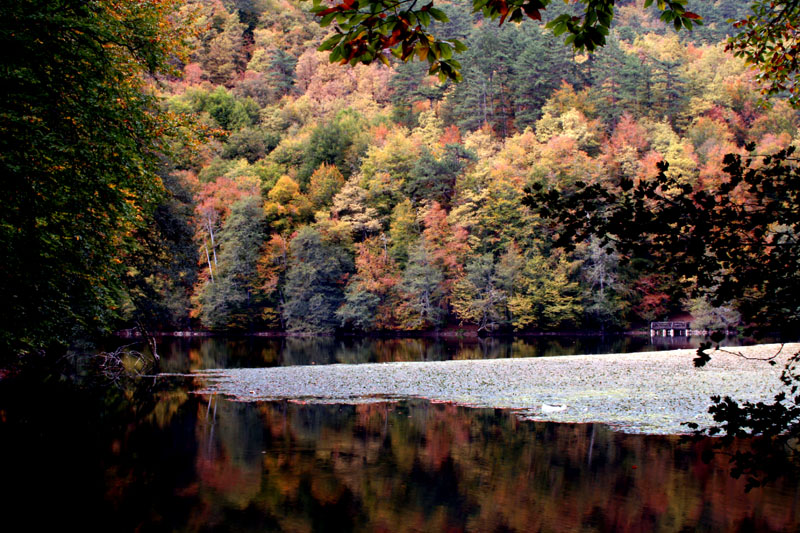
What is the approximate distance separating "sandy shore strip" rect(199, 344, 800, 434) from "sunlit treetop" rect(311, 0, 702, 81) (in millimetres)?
11454

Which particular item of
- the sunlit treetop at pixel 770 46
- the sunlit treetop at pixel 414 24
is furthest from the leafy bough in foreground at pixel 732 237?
the sunlit treetop at pixel 770 46

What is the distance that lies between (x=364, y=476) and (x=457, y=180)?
170ft

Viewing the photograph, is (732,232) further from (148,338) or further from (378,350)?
(378,350)

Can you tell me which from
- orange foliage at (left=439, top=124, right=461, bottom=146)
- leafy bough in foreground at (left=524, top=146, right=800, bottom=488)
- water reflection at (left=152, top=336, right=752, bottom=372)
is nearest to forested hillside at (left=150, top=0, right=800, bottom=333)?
orange foliage at (left=439, top=124, right=461, bottom=146)

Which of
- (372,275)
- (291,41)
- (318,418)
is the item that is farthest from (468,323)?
(291,41)

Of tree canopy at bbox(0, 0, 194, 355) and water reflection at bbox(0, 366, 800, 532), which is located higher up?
tree canopy at bbox(0, 0, 194, 355)

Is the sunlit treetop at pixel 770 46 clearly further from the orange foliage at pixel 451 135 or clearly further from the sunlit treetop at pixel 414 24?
the orange foliage at pixel 451 135

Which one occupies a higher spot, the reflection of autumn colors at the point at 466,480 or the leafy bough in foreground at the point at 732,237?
the leafy bough in foreground at the point at 732,237

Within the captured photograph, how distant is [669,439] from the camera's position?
42.9ft

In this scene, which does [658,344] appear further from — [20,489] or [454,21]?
[454,21]

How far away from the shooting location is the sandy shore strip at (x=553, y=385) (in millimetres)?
15828

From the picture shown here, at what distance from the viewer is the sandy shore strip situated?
15.8 metres

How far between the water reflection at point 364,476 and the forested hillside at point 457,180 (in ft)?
90.7

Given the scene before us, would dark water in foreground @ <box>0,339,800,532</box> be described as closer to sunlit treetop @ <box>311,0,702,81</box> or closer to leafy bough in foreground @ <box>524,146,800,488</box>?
leafy bough in foreground @ <box>524,146,800,488</box>
